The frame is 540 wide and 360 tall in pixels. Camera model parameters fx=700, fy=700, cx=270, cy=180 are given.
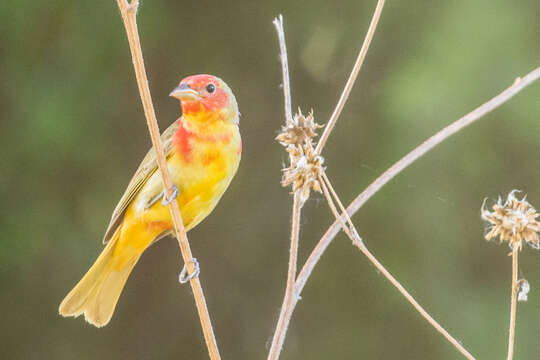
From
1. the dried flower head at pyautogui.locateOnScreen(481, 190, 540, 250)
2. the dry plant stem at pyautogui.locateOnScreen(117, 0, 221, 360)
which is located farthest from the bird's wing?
the dried flower head at pyautogui.locateOnScreen(481, 190, 540, 250)

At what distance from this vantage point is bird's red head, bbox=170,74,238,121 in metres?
1.70

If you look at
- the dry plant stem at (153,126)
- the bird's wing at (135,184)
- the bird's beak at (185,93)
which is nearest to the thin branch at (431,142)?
the dry plant stem at (153,126)

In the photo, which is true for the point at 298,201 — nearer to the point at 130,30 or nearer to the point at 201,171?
the point at 130,30

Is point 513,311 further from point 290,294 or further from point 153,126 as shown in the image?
point 153,126

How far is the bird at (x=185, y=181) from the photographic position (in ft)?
5.94

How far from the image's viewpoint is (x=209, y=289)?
3.19 m

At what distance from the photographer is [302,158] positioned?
1.18 meters

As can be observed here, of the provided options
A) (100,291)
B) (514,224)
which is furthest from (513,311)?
(100,291)

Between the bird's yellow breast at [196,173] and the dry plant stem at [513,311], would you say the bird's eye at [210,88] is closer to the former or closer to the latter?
the bird's yellow breast at [196,173]

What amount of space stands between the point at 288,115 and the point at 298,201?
169 millimetres

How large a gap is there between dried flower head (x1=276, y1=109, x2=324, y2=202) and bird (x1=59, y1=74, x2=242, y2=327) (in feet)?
1.78

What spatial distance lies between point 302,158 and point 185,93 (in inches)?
22.8

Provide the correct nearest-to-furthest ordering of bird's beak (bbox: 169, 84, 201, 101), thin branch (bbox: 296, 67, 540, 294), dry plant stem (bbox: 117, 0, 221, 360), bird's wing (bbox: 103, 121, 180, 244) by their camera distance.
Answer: dry plant stem (bbox: 117, 0, 221, 360), thin branch (bbox: 296, 67, 540, 294), bird's beak (bbox: 169, 84, 201, 101), bird's wing (bbox: 103, 121, 180, 244)

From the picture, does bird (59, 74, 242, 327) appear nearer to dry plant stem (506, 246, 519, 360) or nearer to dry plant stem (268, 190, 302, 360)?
dry plant stem (268, 190, 302, 360)
